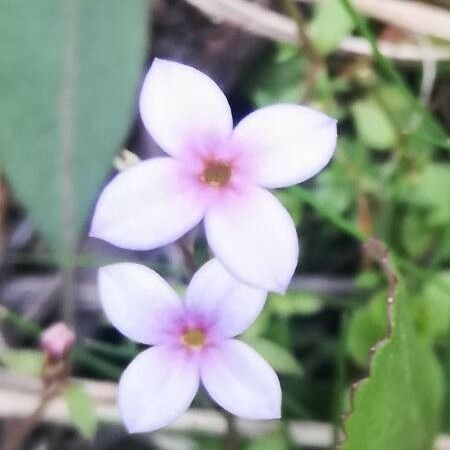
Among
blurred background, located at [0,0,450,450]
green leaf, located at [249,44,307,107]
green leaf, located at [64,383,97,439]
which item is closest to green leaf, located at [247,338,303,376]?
blurred background, located at [0,0,450,450]

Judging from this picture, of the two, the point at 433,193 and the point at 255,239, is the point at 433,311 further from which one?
the point at 255,239

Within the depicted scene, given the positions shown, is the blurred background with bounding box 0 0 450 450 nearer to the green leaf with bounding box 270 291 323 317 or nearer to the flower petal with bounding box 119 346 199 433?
the green leaf with bounding box 270 291 323 317

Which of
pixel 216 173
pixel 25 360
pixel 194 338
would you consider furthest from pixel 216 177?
pixel 25 360

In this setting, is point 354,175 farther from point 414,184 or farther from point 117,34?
point 117,34

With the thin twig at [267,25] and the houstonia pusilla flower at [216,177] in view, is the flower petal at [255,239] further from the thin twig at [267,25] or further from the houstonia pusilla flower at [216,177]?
the thin twig at [267,25]

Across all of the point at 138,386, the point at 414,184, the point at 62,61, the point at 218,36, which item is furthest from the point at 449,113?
the point at 138,386

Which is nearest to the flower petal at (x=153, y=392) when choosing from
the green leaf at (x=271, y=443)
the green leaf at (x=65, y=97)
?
the green leaf at (x=271, y=443)
